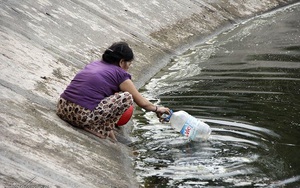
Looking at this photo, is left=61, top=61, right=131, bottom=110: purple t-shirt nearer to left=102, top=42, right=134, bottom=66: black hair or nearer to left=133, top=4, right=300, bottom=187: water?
left=102, top=42, right=134, bottom=66: black hair

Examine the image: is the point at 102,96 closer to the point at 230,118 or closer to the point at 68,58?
the point at 230,118

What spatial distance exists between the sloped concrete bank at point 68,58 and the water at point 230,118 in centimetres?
42

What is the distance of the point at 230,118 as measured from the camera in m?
7.62

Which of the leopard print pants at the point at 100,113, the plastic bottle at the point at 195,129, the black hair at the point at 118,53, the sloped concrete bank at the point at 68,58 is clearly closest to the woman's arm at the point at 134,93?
the leopard print pants at the point at 100,113

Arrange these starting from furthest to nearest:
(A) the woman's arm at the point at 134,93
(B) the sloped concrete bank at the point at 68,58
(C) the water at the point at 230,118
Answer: (A) the woman's arm at the point at 134,93
(C) the water at the point at 230,118
(B) the sloped concrete bank at the point at 68,58

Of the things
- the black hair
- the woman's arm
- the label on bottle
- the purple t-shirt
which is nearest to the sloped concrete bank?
the purple t-shirt

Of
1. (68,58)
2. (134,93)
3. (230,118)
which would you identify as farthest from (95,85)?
(68,58)

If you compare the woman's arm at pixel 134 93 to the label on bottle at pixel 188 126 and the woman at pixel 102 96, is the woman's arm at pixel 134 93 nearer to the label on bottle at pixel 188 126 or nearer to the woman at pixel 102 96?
the woman at pixel 102 96

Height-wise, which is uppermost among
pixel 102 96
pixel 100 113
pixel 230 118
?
pixel 230 118

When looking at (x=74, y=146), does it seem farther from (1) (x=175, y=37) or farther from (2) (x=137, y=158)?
(1) (x=175, y=37)

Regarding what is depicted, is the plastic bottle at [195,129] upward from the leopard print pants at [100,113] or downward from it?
upward

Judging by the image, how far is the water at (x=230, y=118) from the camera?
5.95 metres

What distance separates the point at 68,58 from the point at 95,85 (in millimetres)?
3143

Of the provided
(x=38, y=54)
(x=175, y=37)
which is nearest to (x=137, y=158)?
(x=38, y=54)
